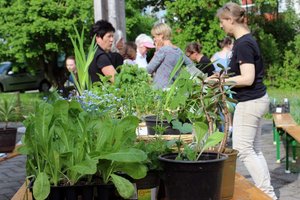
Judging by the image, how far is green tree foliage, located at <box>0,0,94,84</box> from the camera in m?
16.1

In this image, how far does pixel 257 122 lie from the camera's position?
3.79 m

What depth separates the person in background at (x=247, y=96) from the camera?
364 cm

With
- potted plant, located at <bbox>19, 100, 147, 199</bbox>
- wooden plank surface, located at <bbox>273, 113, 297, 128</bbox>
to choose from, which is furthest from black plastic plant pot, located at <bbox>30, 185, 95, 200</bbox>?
wooden plank surface, located at <bbox>273, 113, 297, 128</bbox>

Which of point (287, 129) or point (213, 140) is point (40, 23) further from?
point (213, 140)

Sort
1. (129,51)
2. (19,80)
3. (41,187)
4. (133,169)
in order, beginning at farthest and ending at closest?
(19,80), (129,51), (133,169), (41,187)

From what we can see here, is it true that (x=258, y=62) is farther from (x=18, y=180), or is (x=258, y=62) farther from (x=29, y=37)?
(x=29, y=37)

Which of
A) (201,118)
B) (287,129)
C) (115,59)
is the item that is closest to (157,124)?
(201,118)

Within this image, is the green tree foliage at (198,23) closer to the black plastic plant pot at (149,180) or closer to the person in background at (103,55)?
the person in background at (103,55)

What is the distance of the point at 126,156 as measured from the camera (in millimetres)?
1790

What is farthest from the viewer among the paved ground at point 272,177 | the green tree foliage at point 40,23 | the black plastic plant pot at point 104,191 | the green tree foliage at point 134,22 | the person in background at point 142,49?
the green tree foliage at point 134,22

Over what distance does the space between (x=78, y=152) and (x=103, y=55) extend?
2.77 metres

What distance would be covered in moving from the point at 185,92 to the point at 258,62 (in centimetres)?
135

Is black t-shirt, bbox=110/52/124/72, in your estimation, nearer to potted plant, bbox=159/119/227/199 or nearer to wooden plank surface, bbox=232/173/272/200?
wooden plank surface, bbox=232/173/272/200

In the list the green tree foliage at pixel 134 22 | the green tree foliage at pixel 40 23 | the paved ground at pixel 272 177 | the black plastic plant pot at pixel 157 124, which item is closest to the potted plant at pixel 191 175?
the black plastic plant pot at pixel 157 124
